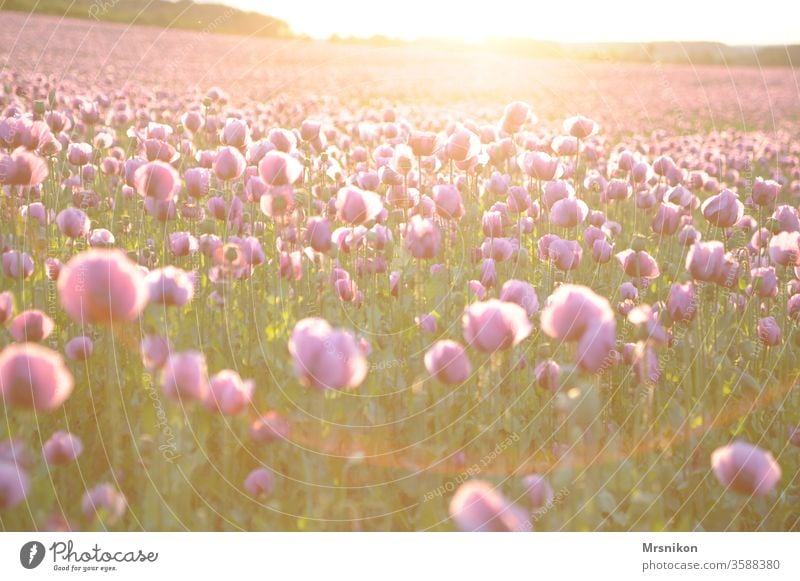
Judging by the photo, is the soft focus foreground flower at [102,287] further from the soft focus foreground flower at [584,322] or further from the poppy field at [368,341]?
the soft focus foreground flower at [584,322]

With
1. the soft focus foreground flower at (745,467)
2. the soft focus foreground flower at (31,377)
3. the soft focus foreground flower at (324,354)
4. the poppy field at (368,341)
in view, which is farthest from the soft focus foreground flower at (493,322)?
the soft focus foreground flower at (31,377)

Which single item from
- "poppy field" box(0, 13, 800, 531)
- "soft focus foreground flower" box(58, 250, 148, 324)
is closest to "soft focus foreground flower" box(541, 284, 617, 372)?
"poppy field" box(0, 13, 800, 531)

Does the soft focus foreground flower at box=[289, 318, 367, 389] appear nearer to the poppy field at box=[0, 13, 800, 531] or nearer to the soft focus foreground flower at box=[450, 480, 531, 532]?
the poppy field at box=[0, 13, 800, 531]

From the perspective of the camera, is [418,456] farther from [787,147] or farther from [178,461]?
[787,147]

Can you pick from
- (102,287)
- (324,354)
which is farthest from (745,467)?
(102,287)

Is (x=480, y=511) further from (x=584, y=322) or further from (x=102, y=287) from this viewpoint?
(x=102, y=287)

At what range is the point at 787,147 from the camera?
2961 millimetres
